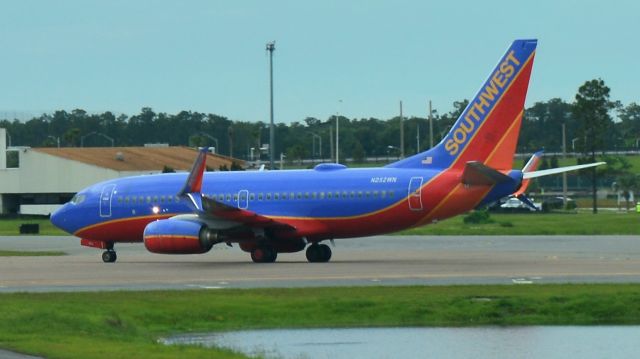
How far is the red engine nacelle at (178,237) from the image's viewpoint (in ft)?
153

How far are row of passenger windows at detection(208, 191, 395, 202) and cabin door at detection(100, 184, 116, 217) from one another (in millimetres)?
4242

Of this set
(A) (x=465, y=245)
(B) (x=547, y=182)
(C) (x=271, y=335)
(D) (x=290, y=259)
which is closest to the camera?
(C) (x=271, y=335)

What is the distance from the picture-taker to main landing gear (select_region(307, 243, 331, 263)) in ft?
159

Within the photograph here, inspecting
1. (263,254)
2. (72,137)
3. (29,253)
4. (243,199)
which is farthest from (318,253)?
(72,137)

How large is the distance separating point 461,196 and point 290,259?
8.54 meters

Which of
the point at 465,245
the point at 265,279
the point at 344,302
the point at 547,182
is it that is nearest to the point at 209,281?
the point at 265,279

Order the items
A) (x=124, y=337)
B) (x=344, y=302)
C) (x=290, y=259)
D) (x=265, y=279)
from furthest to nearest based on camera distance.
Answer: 1. (x=290, y=259)
2. (x=265, y=279)
3. (x=344, y=302)
4. (x=124, y=337)

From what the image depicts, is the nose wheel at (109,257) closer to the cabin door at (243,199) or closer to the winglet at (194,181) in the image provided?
the cabin door at (243,199)

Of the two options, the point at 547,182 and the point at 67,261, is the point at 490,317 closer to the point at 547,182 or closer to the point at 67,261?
the point at 67,261

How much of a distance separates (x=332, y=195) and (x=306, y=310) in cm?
1672

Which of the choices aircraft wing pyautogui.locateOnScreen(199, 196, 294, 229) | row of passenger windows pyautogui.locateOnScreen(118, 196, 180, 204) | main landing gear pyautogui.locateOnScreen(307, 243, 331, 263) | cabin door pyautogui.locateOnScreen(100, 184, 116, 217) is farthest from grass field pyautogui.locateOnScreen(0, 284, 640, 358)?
cabin door pyautogui.locateOnScreen(100, 184, 116, 217)

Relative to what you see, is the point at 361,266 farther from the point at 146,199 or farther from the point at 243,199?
the point at 146,199

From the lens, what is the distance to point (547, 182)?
18975 cm

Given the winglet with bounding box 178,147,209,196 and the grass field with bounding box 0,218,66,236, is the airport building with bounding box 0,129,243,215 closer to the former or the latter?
the grass field with bounding box 0,218,66,236
